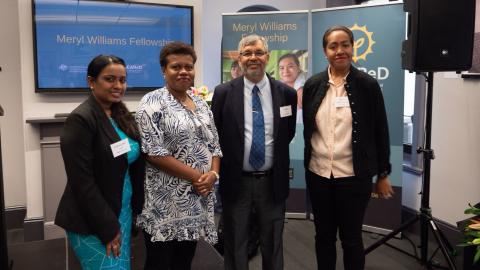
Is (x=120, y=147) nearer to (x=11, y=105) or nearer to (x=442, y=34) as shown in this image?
(x=442, y=34)

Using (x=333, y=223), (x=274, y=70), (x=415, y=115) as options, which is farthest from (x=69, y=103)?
(x=415, y=115)

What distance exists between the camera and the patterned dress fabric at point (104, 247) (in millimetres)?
1557

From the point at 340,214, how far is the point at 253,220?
0.48 m

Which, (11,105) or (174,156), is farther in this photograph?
(11,105)

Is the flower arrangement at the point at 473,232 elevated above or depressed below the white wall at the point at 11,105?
below

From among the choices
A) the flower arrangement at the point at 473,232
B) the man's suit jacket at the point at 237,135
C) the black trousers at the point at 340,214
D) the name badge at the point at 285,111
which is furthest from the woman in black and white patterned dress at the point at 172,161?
the flower arrangement at the point at 473,232

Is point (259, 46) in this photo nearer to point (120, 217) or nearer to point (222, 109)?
point (222, 109)

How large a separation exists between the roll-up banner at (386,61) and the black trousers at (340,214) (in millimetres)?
1449

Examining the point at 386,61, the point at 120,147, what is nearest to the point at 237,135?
the point at 120,147

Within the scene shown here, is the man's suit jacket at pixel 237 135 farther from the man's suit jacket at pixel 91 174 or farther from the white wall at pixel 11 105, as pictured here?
the white wall at pixel 11 105

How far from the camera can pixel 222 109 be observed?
2205mm

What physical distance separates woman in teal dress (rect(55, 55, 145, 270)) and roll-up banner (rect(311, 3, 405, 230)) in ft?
8.24

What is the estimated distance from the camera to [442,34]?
2641 mm

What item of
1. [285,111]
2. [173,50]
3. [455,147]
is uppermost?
A: [173,50]
